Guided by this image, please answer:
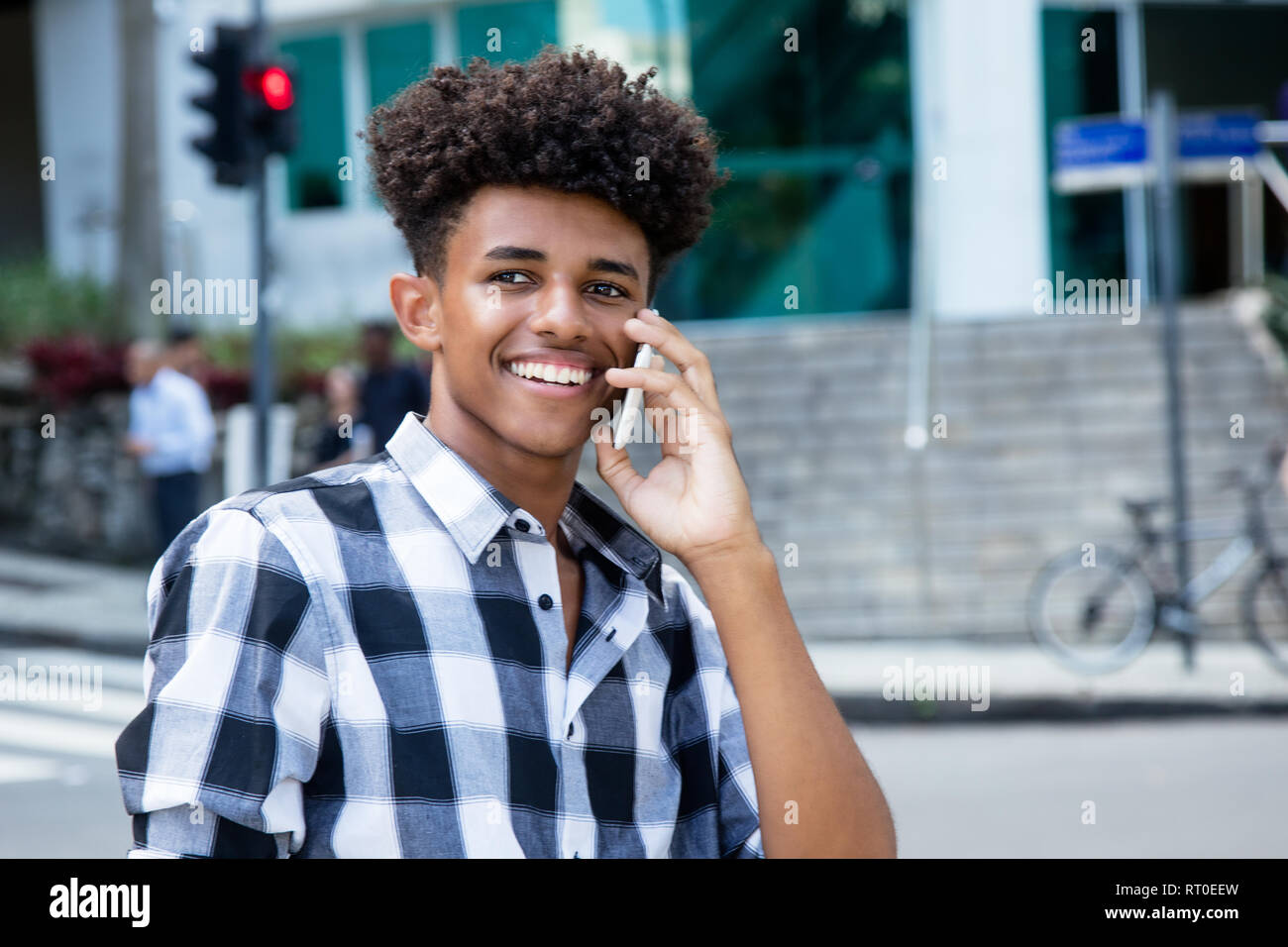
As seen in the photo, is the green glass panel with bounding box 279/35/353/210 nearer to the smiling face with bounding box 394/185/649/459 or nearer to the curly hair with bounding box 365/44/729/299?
the curly hair with bounding box 365/44/729/299

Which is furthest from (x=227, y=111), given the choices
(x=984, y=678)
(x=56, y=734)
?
(x=984, y=678)

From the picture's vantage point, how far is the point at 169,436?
34.9ft

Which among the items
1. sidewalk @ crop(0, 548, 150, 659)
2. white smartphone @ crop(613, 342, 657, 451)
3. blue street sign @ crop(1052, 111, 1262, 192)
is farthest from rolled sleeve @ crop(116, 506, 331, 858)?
blue street sign @ crop(1052, 111, 1262, 192)

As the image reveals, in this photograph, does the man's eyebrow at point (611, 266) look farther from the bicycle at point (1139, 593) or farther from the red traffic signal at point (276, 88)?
the red traffic signal at point (276, 88)

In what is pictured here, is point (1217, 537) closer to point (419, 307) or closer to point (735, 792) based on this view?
point (735, 792)

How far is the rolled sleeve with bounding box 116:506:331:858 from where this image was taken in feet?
4.54

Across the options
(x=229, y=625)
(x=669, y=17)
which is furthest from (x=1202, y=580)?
(x=669, y=17)

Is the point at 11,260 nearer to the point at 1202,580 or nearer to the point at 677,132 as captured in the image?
the point at 1202,580

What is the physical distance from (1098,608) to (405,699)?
7680 mm

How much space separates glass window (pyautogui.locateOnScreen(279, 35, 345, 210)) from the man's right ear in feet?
53.4

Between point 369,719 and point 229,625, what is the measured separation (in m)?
0.17

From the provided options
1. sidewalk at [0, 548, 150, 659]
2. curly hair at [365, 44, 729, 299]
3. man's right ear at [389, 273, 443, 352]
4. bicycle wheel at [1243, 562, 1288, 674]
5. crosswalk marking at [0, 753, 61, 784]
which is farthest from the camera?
sidewalk at [0, 548, 150, 659]

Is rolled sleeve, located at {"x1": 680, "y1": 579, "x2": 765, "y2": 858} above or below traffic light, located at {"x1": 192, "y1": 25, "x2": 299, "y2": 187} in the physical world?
below

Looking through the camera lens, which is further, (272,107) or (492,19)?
(492,19)
